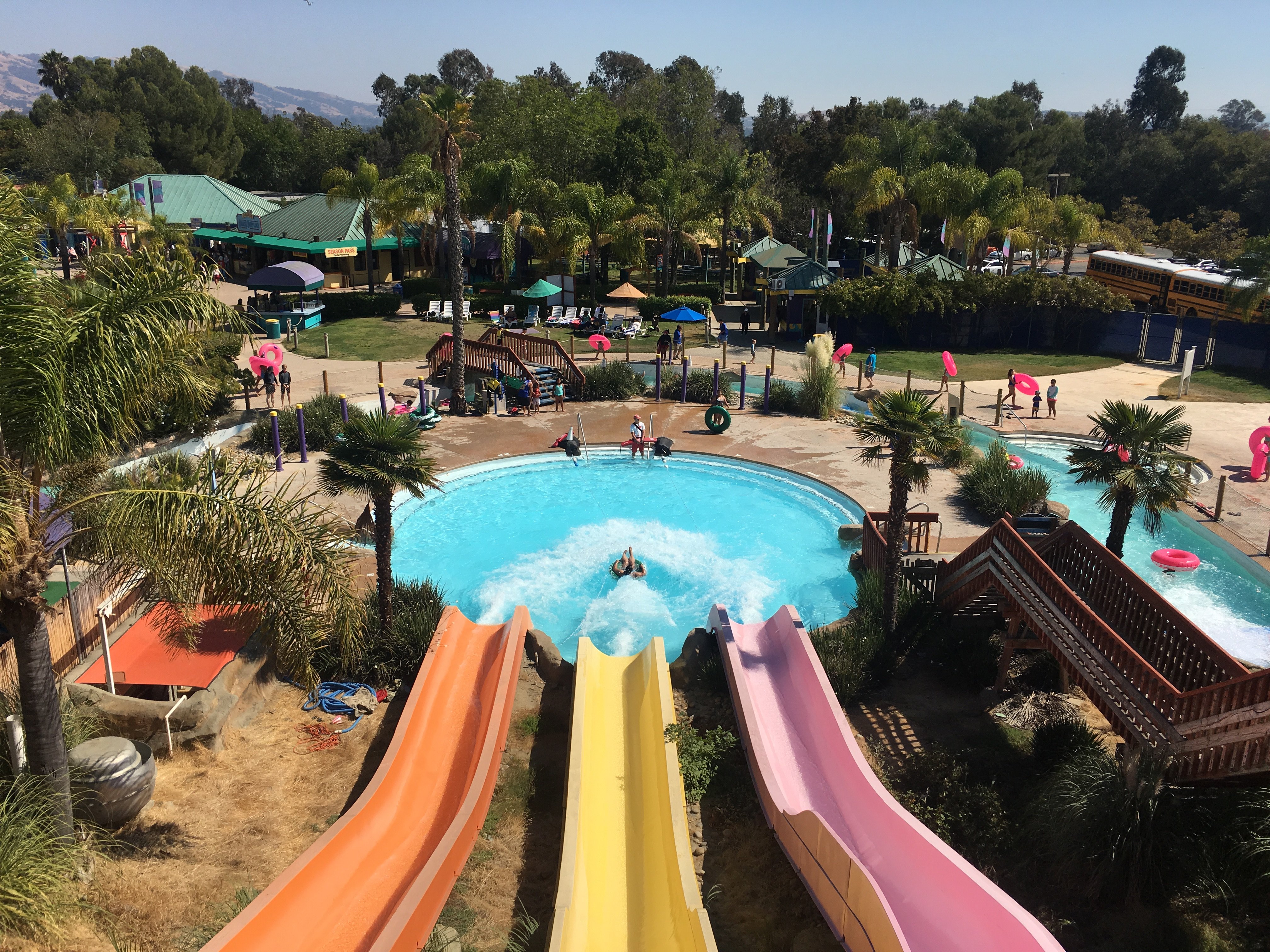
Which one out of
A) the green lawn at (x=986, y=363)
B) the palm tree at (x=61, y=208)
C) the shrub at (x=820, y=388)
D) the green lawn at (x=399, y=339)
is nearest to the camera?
the shrub at (x=820, y=388)

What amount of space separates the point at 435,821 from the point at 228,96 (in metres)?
200

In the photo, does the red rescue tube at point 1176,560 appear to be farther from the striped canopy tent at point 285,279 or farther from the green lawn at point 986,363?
the striped canopy tent at point 285,279

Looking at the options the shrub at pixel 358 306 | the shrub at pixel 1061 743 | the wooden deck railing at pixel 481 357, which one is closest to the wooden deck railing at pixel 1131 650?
the shrub at pixel 1061 743

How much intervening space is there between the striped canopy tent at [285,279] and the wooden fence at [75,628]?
2487 cm

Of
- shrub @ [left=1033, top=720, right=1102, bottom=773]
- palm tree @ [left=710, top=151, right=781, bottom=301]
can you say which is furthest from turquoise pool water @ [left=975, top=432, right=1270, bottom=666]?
palm tree @ [left=710, top=151, right=781, bottom=301]

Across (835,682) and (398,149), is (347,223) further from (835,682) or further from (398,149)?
(398,149)

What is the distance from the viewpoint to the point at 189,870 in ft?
30.5

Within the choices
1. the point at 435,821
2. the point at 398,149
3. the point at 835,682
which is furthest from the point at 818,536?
the point at 398,149

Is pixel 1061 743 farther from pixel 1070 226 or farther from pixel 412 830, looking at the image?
pixel 1070 226

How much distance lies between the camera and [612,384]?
28.3m

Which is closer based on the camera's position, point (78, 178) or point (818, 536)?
point (818, 536)

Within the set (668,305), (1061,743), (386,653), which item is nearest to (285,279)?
(668,305)

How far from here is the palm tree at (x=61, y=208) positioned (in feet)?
118

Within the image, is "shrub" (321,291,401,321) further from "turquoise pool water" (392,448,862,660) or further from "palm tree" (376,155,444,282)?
"turquoise pool water" (392,448,862,660)
